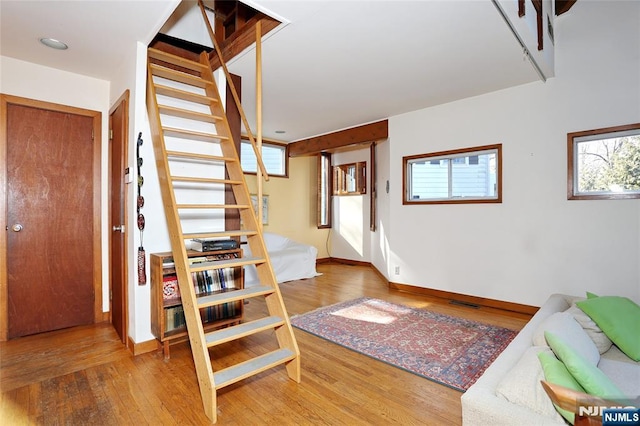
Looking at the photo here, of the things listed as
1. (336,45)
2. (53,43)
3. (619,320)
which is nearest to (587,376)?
(619,320)

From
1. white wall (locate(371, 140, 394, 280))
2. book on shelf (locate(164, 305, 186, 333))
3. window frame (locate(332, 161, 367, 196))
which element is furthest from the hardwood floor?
window frame (locate(332, 161, 367, 196))

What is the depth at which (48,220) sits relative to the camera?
10.5ft

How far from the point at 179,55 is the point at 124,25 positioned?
0.82 meters

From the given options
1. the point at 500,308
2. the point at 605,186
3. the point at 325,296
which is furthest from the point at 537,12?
the point at 325,296

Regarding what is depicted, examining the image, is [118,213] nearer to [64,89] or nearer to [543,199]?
[64,89]

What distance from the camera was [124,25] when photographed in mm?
2455

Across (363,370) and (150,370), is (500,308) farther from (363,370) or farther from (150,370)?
(150,370)

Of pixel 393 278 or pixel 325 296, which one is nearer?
pixel 325 296

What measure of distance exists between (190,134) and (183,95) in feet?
1.55

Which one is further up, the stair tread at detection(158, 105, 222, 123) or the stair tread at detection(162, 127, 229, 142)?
the stair tread at detection(158, 105, 222, 123)

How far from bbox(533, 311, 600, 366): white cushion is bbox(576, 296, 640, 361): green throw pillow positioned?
0.51 ft

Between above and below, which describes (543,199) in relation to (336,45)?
below

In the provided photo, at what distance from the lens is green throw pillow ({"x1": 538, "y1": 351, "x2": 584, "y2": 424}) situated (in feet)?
4.23

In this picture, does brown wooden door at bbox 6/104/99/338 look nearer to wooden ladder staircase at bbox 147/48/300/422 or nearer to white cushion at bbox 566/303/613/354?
wooden ladder staircase at bbox 147/48/300/422
